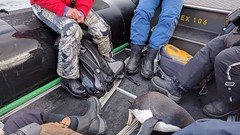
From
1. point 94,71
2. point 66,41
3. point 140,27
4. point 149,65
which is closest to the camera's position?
point 66,41

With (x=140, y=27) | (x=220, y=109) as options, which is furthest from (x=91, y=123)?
(x=140, y=27)

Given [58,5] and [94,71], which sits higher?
[58,5]

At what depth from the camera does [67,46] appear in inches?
54.4

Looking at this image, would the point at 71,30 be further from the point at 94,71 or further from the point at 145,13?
the point at 145,13

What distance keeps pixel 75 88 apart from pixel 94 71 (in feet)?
0.60

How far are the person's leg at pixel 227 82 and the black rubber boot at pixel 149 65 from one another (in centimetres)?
54

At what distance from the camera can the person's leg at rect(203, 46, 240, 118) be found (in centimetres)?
120

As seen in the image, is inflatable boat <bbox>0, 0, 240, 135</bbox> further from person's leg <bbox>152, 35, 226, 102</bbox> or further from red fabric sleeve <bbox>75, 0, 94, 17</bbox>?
red fabric sleeve <bbox>75, 0, 94, 17</bbox>

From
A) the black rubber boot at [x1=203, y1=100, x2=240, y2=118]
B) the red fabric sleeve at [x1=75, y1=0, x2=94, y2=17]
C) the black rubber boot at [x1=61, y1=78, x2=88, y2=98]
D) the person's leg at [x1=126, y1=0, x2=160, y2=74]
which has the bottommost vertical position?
the black rubber boot at [x1=61, y1=78, x2=88, y2=98]

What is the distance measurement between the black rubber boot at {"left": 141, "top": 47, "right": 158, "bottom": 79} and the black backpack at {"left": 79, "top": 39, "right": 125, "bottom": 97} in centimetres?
25

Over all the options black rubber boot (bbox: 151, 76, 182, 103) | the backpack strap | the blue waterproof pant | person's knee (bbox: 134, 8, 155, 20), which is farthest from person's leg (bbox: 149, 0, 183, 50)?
the backpack strap

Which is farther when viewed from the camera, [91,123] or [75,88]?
[75,88]

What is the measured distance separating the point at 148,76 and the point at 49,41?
809mm

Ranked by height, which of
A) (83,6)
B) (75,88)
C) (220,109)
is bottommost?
Answer: (75,88)
